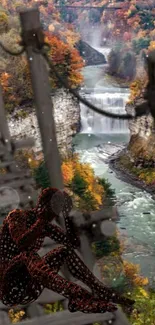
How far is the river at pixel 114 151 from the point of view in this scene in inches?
209

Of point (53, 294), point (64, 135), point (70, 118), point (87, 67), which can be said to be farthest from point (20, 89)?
point (53, 294)

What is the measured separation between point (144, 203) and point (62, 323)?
5711mm

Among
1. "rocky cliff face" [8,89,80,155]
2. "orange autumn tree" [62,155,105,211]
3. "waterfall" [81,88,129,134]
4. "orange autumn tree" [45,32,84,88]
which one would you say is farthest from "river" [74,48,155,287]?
"orange autumn tree" [45,32,84,88]

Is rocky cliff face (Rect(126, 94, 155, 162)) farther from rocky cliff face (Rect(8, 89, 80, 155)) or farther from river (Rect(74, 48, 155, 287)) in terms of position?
rocky cliff face (Rect(8, 89, 80, 155))

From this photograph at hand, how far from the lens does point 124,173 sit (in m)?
7.91

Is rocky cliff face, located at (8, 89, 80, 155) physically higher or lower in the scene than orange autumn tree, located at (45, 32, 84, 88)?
lower

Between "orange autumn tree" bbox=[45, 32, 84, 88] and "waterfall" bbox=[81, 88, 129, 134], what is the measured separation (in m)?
1.42

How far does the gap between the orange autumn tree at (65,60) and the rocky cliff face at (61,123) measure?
537 mm

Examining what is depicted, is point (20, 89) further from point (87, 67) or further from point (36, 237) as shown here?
point (36, 237)

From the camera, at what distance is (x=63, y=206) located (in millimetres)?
1180

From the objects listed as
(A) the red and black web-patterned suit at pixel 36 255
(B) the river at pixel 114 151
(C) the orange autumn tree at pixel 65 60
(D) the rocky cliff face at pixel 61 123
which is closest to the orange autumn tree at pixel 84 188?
(B) the river at pixel 114 151

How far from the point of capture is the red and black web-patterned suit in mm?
1119

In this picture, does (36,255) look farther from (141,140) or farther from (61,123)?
(141,140)

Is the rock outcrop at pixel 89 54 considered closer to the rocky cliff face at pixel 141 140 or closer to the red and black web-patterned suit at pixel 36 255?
the rocky cliff face at pixel 141 140
